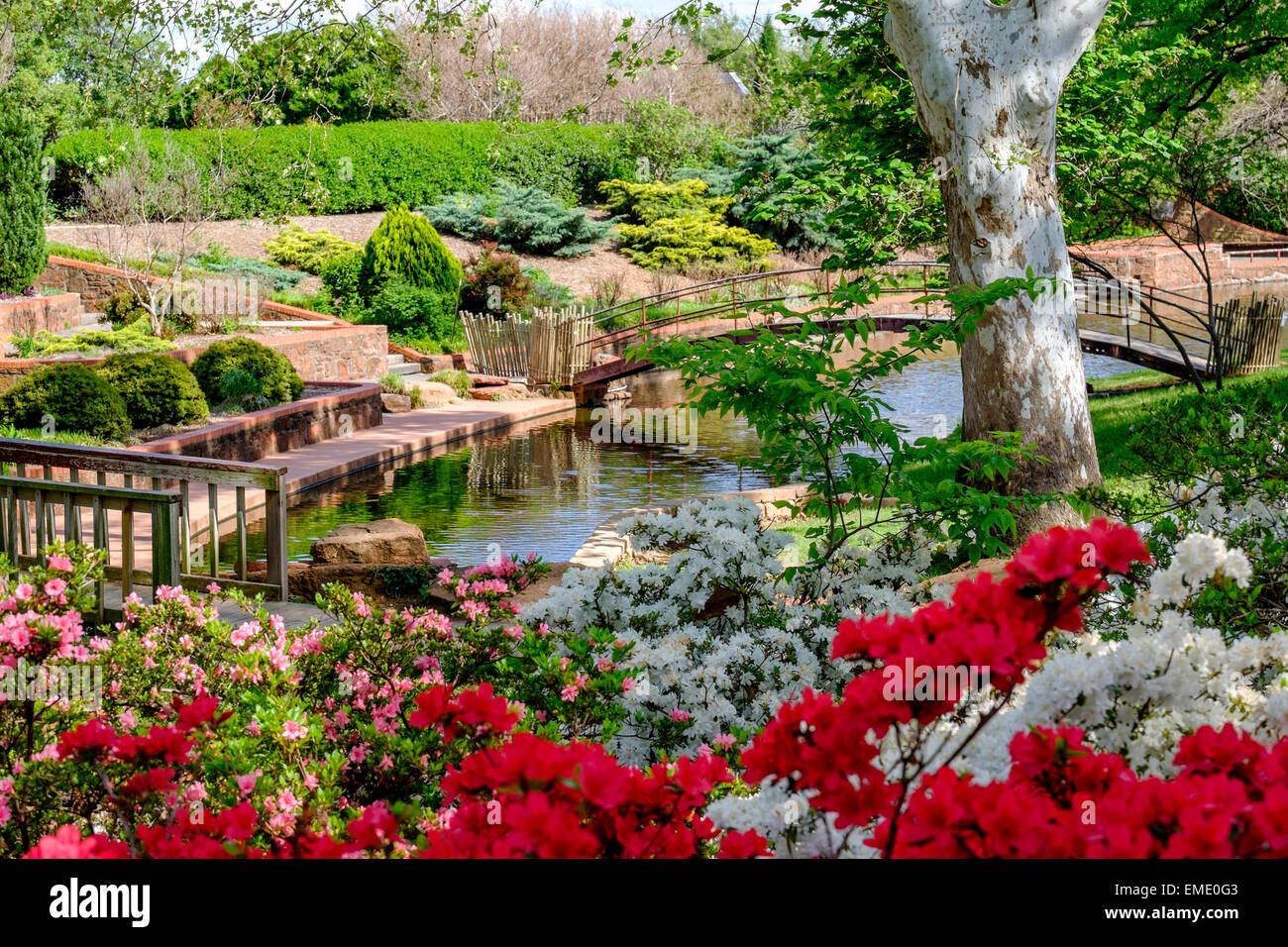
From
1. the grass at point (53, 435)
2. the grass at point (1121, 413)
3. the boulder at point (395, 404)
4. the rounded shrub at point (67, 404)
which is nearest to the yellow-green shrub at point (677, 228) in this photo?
the boulder at point (395, 404)

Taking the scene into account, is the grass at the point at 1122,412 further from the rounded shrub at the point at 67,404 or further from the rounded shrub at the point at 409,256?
the rounded shrub at the point at 409,256

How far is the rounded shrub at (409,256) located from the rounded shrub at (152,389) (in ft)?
31.6

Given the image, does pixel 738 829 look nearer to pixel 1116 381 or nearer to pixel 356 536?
pixel 356 536

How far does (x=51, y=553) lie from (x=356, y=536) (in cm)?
447

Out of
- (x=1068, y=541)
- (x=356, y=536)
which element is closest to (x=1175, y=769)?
(x=1068, y=541)

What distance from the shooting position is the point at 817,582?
183 inches

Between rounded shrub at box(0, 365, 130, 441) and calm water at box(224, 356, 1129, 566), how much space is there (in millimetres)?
2140

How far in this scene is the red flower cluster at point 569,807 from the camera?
1.54 metres

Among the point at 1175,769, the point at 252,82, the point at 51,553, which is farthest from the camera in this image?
the point at 252,82

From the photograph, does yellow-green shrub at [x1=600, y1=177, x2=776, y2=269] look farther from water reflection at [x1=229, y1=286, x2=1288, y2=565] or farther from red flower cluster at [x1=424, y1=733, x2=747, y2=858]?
red flower cluster at [x1=424, y1=733, x2=747, y2=858]

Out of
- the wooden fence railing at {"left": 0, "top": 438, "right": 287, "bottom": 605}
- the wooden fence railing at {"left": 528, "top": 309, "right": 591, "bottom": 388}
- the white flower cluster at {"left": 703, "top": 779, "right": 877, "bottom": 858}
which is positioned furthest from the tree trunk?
the wooden fence railing at {"left": 528, "top": 309, "right": 591, "bottom": 388}

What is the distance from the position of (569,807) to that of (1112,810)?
747 millimetres

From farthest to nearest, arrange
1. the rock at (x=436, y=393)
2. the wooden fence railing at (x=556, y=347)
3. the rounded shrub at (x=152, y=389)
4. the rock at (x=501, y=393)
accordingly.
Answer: the wooden fence railing at (x=556, y=347) < the rock at (x=501, y=393) < the rock at (x=436, y=393) < the rounded shrub at (x=152, y=389)

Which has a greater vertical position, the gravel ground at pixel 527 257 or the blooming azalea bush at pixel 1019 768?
the gravel ground at pixel 527 257
